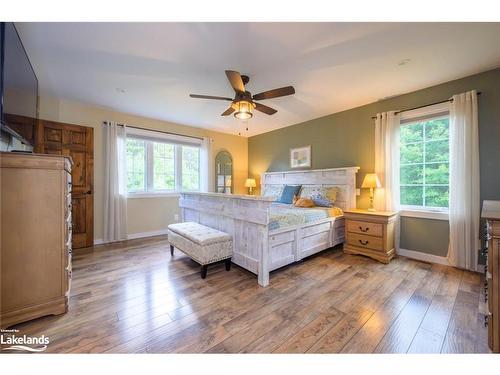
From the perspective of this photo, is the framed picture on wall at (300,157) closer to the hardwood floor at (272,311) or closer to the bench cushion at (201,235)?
the hardwood floor at (272,311)

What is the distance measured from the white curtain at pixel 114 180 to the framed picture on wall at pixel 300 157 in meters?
3.50

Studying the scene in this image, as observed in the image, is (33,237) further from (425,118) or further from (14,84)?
(425,118)

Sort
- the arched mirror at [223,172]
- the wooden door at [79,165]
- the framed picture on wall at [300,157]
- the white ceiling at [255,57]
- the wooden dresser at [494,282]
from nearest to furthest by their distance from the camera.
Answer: the wooden dresser at [494,282], the white ceiling at [255,57], the wooden door at [79,165], the framed picture on wall at [300,157], the arched mirror at [223,172]

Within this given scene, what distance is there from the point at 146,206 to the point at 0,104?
2.90 metres

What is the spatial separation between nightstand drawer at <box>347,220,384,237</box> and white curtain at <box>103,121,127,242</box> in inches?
159

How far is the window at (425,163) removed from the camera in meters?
2.79

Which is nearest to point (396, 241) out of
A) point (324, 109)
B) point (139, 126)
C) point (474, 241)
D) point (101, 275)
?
point (474, 241)

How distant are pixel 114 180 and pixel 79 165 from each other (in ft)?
1.82

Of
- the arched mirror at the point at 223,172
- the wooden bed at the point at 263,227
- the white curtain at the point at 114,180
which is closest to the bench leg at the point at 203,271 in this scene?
the wooden bed at the point at 263,227

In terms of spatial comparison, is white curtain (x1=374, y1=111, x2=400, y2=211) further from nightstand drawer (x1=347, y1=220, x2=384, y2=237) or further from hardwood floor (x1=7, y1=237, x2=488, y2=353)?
hardwood floor (x1=7, y1=237, x2=488, y2=353)

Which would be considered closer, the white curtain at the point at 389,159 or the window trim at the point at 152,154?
the white curtain at the point at 389,159
